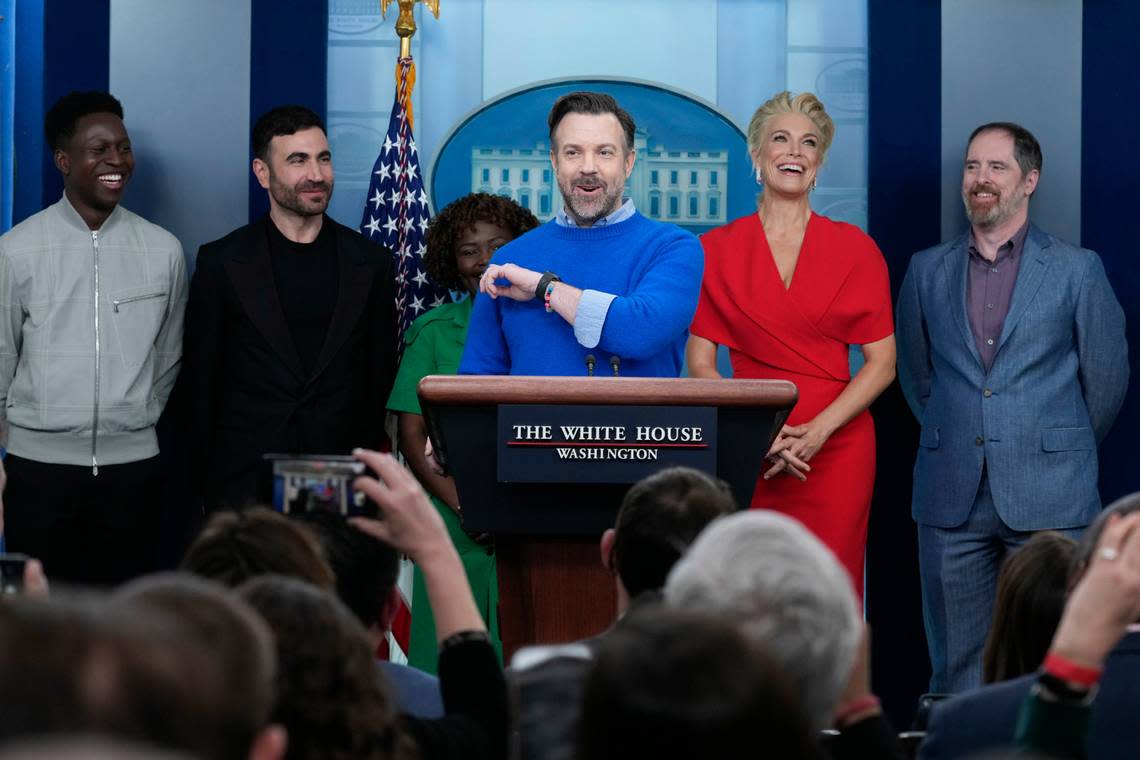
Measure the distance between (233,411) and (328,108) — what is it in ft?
4.19

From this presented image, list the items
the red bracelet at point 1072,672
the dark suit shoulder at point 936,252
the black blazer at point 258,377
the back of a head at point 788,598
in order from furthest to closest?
1. the dark suit shoulder at point 936,252
2. the black blazer at point 258,377
3. the red bracelet at point 1072,672
4. the back of a head at point 788,598

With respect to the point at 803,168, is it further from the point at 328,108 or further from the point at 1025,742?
the point at 1025,742

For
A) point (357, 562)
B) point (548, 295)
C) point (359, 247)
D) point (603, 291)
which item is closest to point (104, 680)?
point (357, 562)

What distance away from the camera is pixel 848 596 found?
1.41 m

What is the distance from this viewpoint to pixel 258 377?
479cm

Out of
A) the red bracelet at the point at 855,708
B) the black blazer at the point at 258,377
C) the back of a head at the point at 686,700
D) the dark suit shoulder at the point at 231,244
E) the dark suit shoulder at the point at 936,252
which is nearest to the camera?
the back of a head at the point at 686,700

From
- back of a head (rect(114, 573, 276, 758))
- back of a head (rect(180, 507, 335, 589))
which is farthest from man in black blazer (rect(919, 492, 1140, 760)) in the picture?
back of a head (rect(114, 573, 276, 758))

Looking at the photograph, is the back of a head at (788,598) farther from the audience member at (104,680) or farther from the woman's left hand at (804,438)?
the woman's left hand at (804,438)

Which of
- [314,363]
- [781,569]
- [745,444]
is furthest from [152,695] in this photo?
[314,363]

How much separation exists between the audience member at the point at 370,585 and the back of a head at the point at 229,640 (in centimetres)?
93

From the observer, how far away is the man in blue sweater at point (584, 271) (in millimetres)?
3502

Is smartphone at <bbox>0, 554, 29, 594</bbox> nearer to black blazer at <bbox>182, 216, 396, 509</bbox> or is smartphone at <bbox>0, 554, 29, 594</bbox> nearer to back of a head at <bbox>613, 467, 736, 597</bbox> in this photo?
back of a head at <bbox>613, 467, 736, 597</bbox>

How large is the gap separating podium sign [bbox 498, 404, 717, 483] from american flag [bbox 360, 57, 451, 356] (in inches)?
90.1

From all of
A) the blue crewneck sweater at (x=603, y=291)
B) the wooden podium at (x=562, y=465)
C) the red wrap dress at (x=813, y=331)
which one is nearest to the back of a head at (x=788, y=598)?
the wooden podium at (x=562, y=465)
